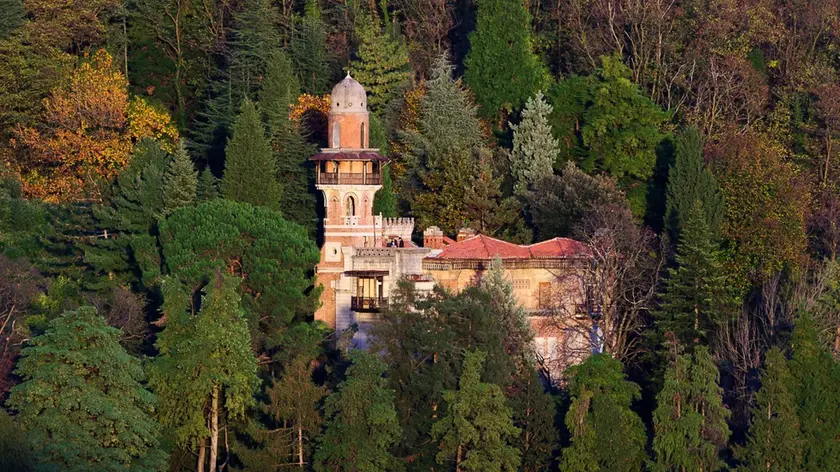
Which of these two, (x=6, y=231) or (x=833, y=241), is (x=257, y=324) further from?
(x=833, y=241)

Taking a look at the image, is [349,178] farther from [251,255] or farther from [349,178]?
[251,255]

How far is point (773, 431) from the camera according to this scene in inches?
2084

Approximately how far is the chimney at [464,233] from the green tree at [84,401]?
560 inches

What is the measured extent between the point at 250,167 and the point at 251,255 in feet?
18.8

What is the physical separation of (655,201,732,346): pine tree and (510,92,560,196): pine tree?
7297mm

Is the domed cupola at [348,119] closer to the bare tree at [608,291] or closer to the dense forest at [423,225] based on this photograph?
the dense forest at [423,225]

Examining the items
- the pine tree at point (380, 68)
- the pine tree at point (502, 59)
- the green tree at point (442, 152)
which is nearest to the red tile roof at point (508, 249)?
the green tree at point (442, 152)

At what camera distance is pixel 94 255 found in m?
62.1

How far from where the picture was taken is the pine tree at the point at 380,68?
72688mm

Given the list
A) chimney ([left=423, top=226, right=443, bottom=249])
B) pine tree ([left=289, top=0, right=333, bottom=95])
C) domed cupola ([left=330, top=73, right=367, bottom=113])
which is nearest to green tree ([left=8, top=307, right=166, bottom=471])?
chimney ([left=423, top=226, right=443, bottom=249])

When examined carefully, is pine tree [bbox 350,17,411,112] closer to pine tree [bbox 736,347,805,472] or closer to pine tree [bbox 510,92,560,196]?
pine tree [bbox 510,92,560,196]

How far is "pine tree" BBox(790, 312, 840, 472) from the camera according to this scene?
176 ft

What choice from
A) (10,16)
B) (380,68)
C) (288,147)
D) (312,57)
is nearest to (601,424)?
(288,147)

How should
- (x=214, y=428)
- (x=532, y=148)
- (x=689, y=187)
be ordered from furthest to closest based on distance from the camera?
(x=532, y=148)
(x=689, y=187)
(x=214, y=428)
